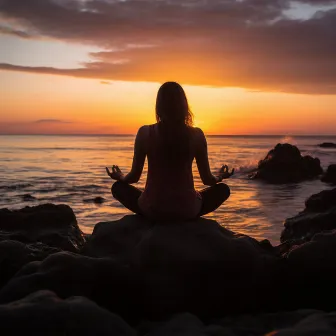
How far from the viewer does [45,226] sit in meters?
7.76

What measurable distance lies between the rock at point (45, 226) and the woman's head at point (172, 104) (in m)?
3.22

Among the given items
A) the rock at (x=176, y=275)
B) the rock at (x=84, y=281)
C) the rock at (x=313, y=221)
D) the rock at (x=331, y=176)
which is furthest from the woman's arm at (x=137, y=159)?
the rock at (x=331, y=176)

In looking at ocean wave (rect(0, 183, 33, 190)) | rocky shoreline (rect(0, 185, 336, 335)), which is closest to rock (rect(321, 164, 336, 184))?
ocean wave (rect(0, 183, 33, 190))

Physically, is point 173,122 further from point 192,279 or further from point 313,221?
point 313,221

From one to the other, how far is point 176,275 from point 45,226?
4.07 m

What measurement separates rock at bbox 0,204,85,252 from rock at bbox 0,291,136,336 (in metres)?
3.94

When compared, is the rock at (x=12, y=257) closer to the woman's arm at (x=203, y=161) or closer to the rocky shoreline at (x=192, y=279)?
the rocky shoreline at (x=192, y=279)

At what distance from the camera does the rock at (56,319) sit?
2.98 m

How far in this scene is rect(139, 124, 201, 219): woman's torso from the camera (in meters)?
4.88

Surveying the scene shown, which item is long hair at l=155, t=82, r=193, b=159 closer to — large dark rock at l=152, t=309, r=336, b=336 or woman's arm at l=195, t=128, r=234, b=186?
woman's arm at l=195, t=128, r=234, b=186

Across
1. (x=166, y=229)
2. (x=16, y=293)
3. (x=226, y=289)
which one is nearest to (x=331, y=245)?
(x=226, y=289)

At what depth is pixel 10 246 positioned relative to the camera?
491cm

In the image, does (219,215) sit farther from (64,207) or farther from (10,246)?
(10,246)

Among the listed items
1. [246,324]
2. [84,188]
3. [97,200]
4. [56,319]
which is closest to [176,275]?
[246,324]
